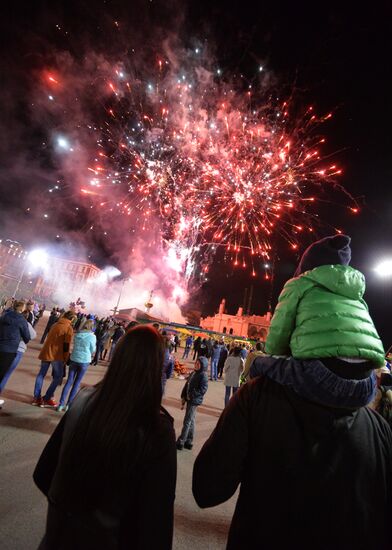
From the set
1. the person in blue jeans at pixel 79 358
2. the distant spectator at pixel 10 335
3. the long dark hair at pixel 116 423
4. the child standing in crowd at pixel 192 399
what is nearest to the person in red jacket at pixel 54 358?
the person in blue jeans at pixel 79 358

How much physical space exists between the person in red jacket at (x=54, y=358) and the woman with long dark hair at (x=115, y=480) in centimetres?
600

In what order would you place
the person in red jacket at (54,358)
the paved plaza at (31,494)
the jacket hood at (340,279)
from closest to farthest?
the jacket hood at (340,279) → the paved plaza at (31,494) → the person in red jacket at (54,358)

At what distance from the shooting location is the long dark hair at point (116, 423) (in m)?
1.48

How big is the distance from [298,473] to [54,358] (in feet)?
22.8

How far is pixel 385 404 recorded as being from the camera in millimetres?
5031

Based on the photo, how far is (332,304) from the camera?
1497mm

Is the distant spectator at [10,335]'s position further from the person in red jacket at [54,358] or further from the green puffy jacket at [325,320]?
the green puffy jacket at [325,320]

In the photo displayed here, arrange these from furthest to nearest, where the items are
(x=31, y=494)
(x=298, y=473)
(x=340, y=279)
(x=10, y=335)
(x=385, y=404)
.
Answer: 1. (x=10, y=335)
2. (x=385, y=404)
3. (x=31, y=494)
4. (x=340, y=279)
5. (x=298, y=473)

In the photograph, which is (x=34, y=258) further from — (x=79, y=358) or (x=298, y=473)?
(x=298, y=473)

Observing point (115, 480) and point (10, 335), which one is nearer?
point (115, 480)

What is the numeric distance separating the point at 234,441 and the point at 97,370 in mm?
12559

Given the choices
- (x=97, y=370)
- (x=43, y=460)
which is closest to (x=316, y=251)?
(x=43, y=460)

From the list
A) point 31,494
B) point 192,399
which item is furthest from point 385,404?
point 31,494

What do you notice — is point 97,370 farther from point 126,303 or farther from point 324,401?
point 126,303
